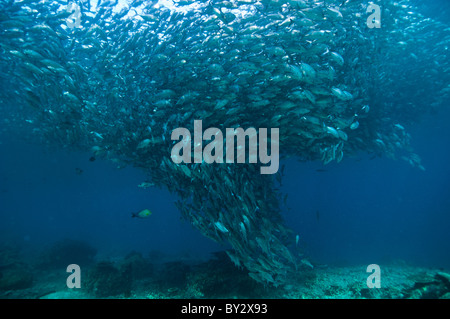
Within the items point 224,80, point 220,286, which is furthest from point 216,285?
point 224,80

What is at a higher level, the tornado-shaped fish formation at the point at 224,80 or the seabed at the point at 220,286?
the tornado-shaped fish formation at the point at 224,80

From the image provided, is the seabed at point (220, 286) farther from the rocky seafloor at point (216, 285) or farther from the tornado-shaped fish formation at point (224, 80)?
the tornado-shaped fish formation at point (224, 80)

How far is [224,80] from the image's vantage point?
7.59m

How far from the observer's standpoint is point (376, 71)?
42.9 ft

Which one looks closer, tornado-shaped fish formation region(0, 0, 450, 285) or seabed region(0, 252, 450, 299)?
tornado-shaped fish formation region(0, 0, 450, 285)


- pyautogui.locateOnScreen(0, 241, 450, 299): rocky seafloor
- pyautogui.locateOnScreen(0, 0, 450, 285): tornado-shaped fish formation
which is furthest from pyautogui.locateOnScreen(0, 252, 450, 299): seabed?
pyautogui.locateOnScreen(0, 0, 450, 285): tornado-shaped fish formation

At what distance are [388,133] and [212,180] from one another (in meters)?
12.1

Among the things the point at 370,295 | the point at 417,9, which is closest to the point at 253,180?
the point at 370,295

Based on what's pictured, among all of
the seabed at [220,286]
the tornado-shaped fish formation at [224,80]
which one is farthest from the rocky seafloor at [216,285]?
the tornado-shaped fish formation at [224,80]

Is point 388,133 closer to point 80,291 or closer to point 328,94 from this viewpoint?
point 328,94

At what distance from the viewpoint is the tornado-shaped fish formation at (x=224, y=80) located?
7.21 m

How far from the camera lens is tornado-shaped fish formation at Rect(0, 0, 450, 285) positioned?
7.21 m

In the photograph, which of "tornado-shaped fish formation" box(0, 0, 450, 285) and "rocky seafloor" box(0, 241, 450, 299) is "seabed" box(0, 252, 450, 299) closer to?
"rocky seafloor" box(0, 241, 450, 299)

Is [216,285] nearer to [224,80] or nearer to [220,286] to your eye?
[220,286]
